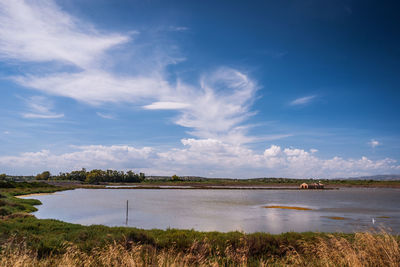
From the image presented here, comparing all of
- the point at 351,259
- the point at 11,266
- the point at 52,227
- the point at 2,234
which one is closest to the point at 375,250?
the point at 351,259

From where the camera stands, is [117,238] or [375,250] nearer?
[375,250]

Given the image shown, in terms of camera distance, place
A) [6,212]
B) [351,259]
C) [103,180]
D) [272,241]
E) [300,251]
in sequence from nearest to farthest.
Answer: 1. [351,259]
2. [300,251]
3. [272,241]
4. [6,212]
5. [103,180]

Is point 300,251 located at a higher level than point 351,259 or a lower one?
lower

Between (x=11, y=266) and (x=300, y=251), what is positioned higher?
(x=11, y=266)

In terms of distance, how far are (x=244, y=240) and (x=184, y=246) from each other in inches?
128

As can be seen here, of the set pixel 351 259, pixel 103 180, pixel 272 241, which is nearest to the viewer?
pixel 351 259

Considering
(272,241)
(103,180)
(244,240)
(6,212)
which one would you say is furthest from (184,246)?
(103,180)

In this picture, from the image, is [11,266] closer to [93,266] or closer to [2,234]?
[93,266]

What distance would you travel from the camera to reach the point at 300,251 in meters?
15.2

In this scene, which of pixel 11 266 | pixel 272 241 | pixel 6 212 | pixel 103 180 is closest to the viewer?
pixel 11 266

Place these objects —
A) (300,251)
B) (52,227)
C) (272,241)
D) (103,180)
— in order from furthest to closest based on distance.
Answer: (103,180), (52,227), (272,241), (300,251)

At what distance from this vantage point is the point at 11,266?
8422 millimetres

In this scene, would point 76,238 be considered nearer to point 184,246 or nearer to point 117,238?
point 117,238

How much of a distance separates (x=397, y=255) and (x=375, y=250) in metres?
0.63
